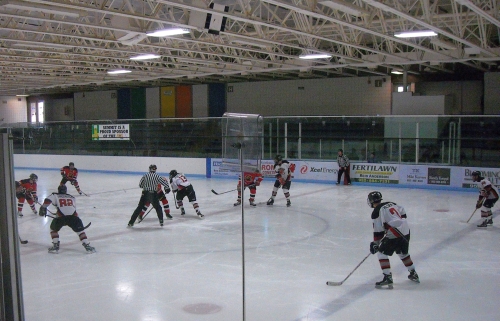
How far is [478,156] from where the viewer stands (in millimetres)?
15961

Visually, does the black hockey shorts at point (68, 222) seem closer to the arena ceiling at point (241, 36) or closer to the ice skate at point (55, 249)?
the ice skate at point (55, 249)

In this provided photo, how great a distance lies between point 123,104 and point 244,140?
2486 centimetres

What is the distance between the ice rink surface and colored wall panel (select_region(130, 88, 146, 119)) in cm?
1618

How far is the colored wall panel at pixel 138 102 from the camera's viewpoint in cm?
2752

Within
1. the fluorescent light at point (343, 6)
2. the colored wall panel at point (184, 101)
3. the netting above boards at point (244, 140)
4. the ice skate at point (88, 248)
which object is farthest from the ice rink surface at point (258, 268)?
the colored wall panel at point (184, 101)

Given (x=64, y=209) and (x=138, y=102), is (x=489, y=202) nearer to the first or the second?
(x=64, y=209)

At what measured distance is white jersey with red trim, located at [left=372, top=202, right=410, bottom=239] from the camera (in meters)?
5.68

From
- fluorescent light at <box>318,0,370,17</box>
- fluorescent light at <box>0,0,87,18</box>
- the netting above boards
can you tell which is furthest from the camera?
fluorescent light at <box>318,0,370,17</box>

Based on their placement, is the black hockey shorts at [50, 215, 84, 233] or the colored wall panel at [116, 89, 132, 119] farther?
the colored wall panel at [116, 89, 132, 119]

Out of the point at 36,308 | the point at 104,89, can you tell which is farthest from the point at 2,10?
the point at 104,89

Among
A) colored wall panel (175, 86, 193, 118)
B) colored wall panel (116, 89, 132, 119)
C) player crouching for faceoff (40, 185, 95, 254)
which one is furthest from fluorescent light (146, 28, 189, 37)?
colored wall panel (116, 89, 132, 119)

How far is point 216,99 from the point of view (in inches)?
998

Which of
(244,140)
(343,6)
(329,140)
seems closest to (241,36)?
(343,6)

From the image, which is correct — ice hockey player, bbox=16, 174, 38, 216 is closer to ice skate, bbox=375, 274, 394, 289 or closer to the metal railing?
the metal railing
